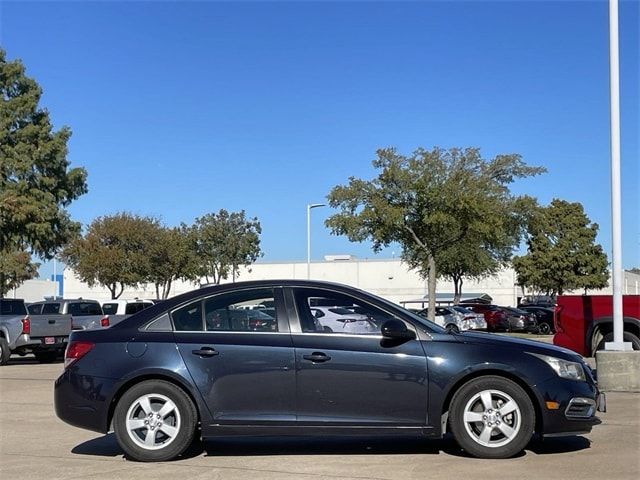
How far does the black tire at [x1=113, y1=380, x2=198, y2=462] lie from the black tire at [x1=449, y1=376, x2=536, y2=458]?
Answer: 2.42 m

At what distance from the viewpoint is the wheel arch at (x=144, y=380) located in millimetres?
7254

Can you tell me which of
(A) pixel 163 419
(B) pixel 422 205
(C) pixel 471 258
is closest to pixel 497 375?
(A) pixel 163 419

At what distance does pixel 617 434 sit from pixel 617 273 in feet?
14.9

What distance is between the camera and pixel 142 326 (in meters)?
7.50

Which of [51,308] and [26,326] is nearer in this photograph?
[26,326]

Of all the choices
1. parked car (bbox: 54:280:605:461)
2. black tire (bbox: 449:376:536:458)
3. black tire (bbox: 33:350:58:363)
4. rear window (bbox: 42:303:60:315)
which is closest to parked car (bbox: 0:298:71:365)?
black tire (bbox: 33:350:58:363)

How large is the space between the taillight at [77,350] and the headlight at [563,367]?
418 cm

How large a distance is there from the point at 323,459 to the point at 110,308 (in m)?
17.7

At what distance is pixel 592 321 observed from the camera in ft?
47.7

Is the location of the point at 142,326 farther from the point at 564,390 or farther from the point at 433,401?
the point at 564,390

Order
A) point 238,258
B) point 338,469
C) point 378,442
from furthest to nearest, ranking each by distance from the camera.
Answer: point 238,258, point 378,442, point 338,469

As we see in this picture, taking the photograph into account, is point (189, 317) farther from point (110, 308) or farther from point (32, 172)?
point (32, 172)

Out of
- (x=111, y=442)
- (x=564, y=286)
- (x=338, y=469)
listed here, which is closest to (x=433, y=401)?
(x=338, y=469)

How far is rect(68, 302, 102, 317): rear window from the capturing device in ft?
74.8
